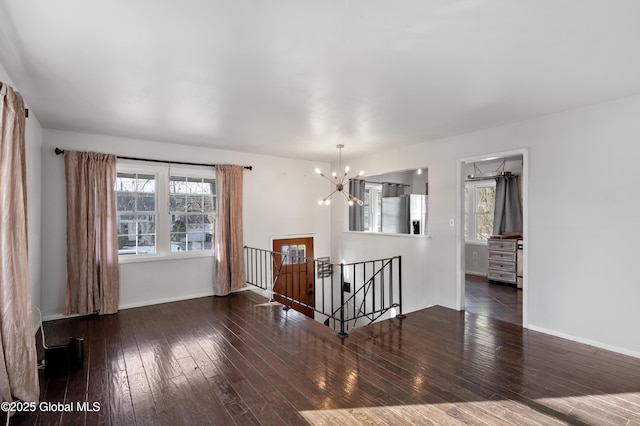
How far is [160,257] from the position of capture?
5125mm

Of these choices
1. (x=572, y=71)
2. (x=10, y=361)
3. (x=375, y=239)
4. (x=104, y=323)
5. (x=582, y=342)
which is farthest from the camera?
(x=375, y=239)

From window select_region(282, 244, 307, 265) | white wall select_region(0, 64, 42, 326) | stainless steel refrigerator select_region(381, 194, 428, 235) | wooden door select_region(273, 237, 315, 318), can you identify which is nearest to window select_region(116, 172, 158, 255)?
white wall select_region(0, 64, 42, 326)

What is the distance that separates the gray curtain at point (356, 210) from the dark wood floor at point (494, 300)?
8.08 ft

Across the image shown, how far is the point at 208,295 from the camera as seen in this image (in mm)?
5539

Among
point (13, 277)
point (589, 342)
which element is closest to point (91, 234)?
point (13, 277)

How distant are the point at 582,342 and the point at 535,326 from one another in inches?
18.2

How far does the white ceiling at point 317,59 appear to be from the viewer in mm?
1861

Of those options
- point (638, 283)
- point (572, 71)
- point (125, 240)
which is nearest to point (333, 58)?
point (572, 71)

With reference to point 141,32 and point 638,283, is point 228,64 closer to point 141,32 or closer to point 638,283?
point 141,32

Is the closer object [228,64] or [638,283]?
[228,64]

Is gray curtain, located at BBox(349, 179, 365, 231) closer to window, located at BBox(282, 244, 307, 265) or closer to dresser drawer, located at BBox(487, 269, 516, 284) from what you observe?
window, located at BBox(282, 244, 307, 265)

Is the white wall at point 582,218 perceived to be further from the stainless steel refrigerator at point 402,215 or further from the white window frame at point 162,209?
the white window frame at point 162,209

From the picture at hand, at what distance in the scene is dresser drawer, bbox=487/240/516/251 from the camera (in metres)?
6.39

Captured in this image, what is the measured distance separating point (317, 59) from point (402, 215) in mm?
5586
